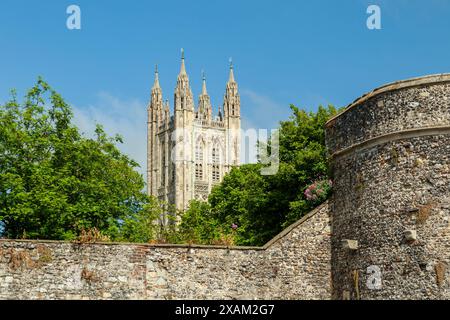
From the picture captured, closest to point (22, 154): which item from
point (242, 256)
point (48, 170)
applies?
point (48, 170)

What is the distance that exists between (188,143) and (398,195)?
134816 mm

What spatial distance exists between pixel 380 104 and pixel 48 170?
19149 millimetres

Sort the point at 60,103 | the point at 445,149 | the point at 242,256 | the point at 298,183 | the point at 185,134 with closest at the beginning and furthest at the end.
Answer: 1. the point at 445,149
2. the point at 242,256
3. the point at 298,183
4. the point at 60,103
5. the point at 185,134

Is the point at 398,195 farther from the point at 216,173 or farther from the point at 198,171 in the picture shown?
the point at 216,173

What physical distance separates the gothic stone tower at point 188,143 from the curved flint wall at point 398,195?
127658 millimetres

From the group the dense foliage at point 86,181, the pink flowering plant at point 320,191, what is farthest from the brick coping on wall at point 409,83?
the dense foliage at point 86,181

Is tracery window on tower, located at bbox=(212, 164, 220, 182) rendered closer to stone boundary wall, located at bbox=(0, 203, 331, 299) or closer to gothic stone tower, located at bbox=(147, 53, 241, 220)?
gothic stone tower, located at bbox=(147, 53, 241, 220)

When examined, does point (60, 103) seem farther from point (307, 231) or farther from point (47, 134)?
point (307, 231)

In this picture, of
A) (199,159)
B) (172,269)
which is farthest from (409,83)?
(199,159)

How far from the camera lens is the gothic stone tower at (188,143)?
150250 mm

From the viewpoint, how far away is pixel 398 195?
1819 cm

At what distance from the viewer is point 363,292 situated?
62.0 feet

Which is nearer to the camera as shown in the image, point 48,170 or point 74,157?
point 48,170

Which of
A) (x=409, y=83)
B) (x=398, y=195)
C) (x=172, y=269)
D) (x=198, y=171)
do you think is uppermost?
(x=198, y=171)
